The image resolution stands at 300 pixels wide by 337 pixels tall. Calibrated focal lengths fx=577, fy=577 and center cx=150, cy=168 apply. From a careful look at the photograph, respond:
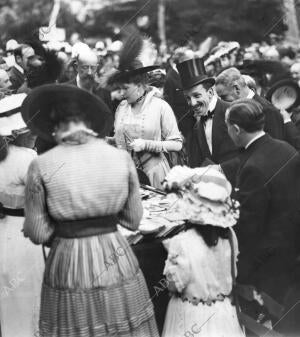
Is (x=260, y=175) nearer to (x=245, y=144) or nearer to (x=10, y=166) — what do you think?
(x=245, y=144)

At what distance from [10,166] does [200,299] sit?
49.9 inches

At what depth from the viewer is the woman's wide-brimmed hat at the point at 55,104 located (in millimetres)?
2736

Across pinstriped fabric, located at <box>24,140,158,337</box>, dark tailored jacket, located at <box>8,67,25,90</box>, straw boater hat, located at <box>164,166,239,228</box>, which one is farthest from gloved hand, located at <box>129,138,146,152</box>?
pinstriped fabric, located at <box>24,140,158,337</box>

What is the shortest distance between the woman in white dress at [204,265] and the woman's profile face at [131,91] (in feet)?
5.18

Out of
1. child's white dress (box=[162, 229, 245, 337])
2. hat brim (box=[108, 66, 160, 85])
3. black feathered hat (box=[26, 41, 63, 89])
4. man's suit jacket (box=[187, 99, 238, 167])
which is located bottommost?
child's white dress (box=[162, 229, 245, 337])

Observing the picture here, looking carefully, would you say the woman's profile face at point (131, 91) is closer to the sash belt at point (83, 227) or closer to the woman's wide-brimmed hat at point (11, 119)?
the woman's wide-brimmed hat at point (11, 119)

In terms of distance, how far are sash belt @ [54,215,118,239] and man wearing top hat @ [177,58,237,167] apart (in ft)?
6.20

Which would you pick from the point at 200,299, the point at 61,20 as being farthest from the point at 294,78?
the point at 200,299

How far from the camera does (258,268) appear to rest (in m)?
3.71

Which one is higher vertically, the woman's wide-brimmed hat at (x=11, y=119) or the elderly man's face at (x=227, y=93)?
the woman's wide-brimmed hat at (x=11, y=119)

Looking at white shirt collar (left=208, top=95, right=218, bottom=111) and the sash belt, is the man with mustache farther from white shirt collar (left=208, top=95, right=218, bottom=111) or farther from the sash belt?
the sash belt

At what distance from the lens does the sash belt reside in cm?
265

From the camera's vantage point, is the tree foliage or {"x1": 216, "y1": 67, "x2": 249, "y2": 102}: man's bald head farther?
{"x1": 216, "y1": 67, "x2": 249, "y2": 102}: man's bald head

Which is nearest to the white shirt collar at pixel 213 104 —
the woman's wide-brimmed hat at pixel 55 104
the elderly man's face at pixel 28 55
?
the elderly man's face at pixel 28 55
